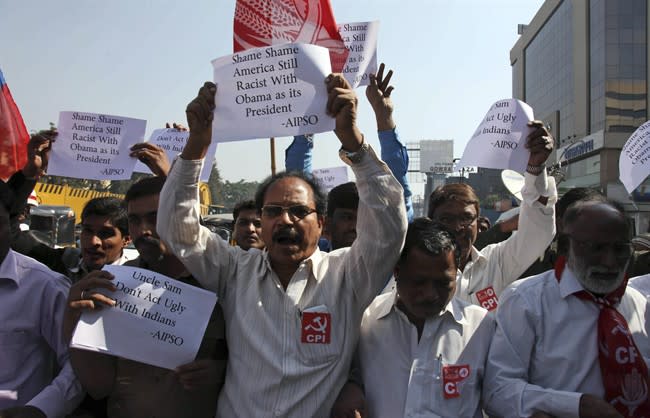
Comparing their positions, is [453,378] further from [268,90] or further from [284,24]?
[284,24]

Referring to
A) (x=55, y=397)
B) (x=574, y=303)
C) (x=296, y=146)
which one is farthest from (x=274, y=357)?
(x=296, y=146)

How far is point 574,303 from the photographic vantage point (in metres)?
2.28

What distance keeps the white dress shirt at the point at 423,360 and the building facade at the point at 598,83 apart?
3311 cm

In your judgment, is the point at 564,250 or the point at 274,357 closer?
the point at 274,357

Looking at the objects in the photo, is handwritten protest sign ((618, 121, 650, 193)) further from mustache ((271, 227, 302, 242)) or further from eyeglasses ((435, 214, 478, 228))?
mustache ((271, 227, 302, 242))

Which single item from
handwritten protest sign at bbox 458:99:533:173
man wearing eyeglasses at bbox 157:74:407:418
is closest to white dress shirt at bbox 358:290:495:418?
man wearing eyeglasses at bbox 157:74:407:418

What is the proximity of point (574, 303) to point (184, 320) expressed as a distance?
1517 mm

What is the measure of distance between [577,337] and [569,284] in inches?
8.1

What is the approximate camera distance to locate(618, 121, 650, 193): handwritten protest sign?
4266 millimetres

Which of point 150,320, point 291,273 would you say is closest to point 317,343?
point 291,273

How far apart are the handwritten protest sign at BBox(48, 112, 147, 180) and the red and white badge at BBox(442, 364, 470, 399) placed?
2.48m

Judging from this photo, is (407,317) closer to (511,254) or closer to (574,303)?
(574,303)

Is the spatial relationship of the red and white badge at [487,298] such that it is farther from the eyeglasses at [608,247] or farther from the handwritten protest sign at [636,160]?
the handwritten protest sign at [636,160]

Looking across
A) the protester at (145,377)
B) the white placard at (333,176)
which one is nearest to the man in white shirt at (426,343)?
the protester at (145,377)
